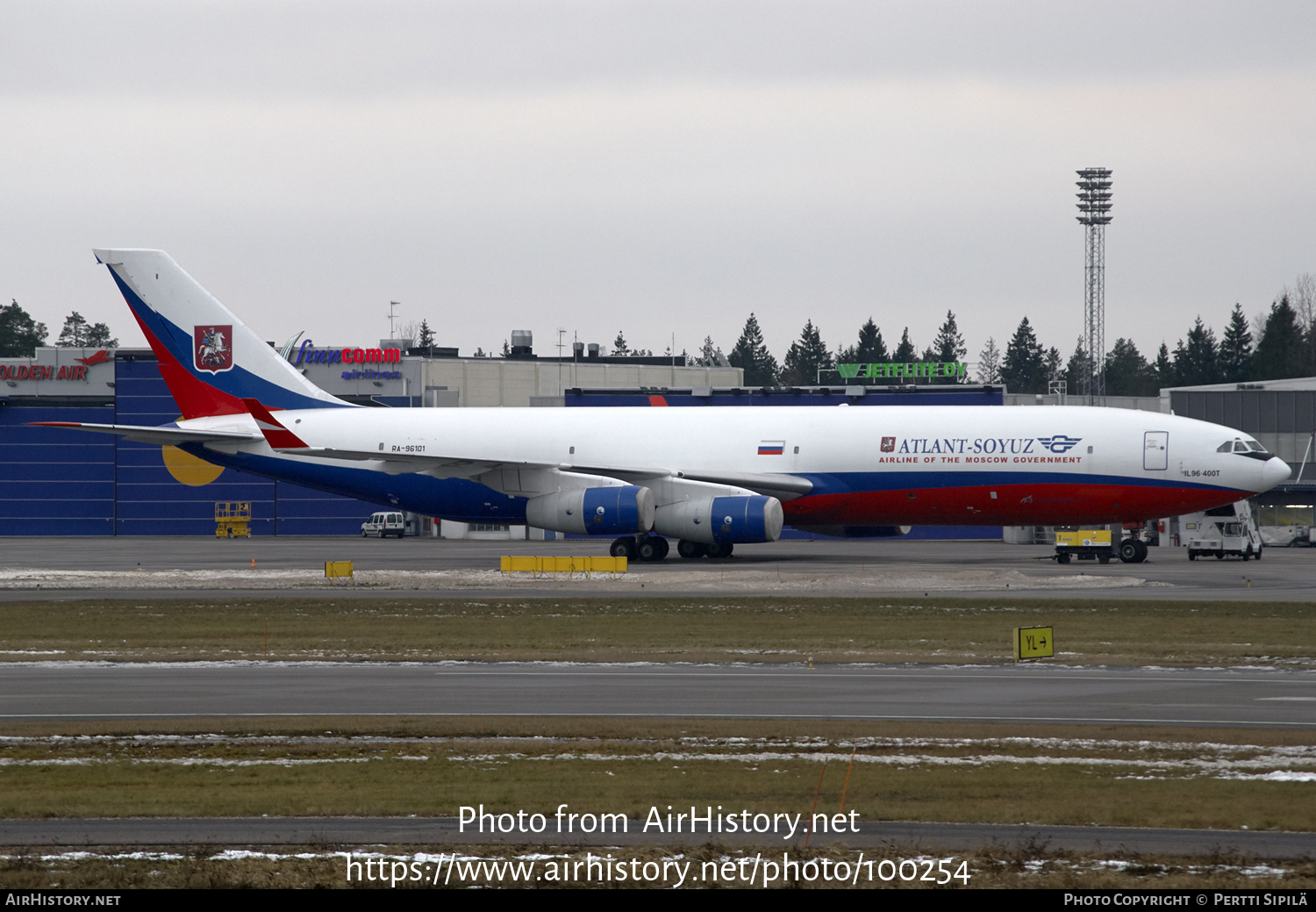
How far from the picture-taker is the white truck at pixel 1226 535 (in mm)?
53219

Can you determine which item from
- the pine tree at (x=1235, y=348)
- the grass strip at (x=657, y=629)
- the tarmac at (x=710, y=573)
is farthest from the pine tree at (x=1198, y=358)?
the grass strip at (x=657, y=629)

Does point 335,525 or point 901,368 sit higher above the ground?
point 901,368

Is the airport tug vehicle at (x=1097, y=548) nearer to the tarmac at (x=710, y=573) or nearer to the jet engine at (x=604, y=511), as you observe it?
the tarmac at (x=710, y=573)

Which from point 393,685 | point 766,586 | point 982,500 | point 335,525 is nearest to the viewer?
point 393,685

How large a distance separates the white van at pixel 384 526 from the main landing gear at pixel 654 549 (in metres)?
31.9

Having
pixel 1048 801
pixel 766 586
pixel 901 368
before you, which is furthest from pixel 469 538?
pixel 1048 801

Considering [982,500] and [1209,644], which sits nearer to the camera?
[1209,644]

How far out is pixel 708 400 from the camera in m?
77.1

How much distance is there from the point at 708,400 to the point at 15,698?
58.9 metres

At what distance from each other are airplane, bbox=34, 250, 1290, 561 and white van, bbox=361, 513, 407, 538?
964 inches

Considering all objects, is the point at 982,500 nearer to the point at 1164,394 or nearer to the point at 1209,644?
the point at 1209,644

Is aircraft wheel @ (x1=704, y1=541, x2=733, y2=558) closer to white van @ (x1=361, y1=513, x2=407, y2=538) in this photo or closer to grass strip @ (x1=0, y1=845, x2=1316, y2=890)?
white van @ (x1=361, y1=513, x2=407, y2=538)

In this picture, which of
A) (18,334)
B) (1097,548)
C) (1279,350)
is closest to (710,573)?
Answer: (1097,548)

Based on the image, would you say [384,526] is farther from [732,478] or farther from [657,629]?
[657,629]
